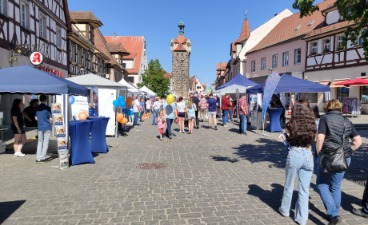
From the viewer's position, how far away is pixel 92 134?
27.7 ft

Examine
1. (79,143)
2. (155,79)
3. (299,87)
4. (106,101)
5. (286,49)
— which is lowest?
(79,143)

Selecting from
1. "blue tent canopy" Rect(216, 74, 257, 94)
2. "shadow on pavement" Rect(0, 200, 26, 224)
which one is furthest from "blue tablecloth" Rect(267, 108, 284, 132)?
"shadow on pavement" Rect(0, 200, 26, 224)

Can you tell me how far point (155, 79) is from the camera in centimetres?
5578

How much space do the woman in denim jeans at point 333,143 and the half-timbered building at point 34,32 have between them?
1302 cm

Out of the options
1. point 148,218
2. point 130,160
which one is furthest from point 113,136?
point 148,218

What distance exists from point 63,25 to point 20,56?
7108 mm

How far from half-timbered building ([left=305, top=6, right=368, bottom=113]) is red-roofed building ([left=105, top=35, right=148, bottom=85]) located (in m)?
38.5

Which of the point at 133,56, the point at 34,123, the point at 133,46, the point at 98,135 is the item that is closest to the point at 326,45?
the point at 98,135

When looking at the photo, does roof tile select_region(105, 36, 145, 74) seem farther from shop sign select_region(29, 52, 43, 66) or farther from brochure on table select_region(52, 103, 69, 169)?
brochure on table select_region(52, 103, 69, 169)

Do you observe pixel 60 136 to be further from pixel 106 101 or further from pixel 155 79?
pixel 155 79

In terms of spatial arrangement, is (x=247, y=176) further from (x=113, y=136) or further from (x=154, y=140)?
(x=113, y=136)

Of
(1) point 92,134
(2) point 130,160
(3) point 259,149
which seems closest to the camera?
(2) point 130,160

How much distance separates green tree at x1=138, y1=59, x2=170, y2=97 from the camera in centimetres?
5575

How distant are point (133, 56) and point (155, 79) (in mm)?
9560
